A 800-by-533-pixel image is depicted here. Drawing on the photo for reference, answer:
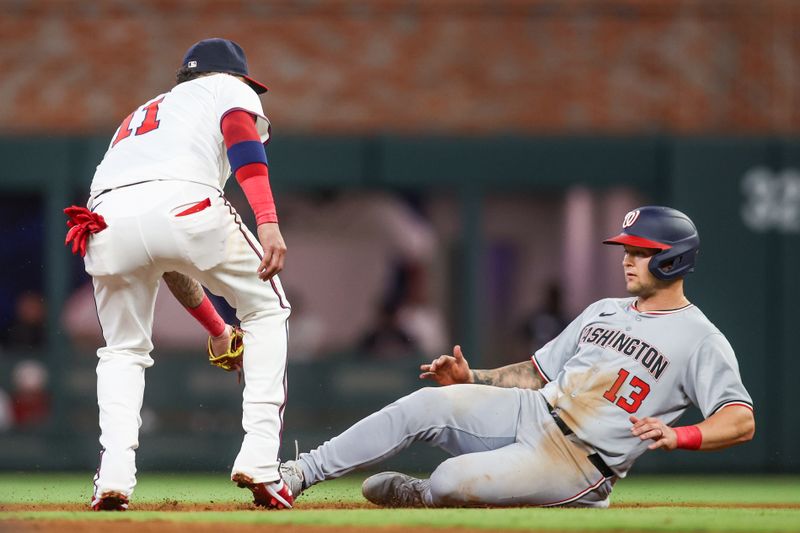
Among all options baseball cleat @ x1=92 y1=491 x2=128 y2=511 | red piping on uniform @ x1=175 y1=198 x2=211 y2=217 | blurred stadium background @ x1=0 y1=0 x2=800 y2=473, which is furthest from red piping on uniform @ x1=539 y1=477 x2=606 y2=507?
blurred stadium background @ x1=0 y1=0 x2=800 y2=473

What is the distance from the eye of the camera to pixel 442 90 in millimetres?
13242

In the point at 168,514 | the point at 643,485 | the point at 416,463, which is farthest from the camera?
the point at 416,463

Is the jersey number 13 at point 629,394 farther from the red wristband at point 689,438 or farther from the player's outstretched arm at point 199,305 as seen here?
the player's outstretched arm at point 199,305

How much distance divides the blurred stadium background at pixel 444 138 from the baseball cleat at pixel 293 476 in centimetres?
596

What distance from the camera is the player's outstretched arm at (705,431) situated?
4.95 m

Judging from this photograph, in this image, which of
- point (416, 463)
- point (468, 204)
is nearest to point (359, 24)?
point (468, 204)

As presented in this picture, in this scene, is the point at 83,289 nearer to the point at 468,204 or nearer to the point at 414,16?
the point at 468,204

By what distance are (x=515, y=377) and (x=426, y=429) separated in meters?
0.55

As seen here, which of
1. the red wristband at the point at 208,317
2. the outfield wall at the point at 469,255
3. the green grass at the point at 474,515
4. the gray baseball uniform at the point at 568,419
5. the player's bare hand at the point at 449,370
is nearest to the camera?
the green grass at the point at 474,515

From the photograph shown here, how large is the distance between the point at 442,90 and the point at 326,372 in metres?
3.42

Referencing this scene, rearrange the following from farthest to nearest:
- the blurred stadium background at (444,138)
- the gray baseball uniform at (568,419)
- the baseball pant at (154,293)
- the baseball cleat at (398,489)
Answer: the blurred stadium background at (444,138) < the baseball cleat at (398,489) < the gray baseball uniform at (568,419) < the baseball pant at (154,293)

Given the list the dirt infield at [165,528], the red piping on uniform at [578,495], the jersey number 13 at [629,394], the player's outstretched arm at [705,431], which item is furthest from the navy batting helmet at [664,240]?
the dirt infield at [165,528]

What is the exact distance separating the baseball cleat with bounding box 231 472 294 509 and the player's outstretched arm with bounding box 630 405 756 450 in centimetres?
137

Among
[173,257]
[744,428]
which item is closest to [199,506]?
[173,257]
